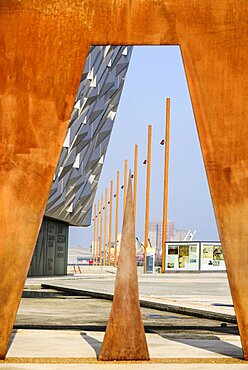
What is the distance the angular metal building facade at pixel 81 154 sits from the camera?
1346 inches

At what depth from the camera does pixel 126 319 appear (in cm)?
678

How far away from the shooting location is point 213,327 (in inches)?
445

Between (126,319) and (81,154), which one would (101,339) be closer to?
(126,319)

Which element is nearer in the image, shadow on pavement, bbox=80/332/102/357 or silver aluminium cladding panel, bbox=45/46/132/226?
shadow on pavement, bbox=80/332/102/357

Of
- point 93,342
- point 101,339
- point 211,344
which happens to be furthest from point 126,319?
point 211,344

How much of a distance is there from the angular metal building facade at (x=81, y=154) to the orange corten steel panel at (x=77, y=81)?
24.5 metres

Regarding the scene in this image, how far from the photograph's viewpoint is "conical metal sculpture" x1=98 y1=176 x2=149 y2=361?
6.72m

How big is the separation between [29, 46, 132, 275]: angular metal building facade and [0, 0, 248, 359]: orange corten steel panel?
24.5 meters

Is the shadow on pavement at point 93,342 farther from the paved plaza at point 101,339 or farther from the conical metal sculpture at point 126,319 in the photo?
the conical metal sculpture at point 126,319

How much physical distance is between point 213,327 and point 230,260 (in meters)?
4.56

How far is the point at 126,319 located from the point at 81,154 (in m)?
32.9
